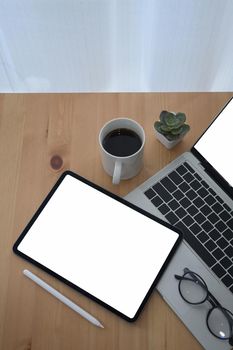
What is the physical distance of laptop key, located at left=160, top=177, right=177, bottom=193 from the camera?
688 mm

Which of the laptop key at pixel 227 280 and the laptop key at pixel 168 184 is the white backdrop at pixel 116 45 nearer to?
the laptop key at pixel 168 184

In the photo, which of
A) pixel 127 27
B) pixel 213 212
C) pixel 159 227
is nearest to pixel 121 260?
pixel 159 227

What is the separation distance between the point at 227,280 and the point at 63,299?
0.29 metres

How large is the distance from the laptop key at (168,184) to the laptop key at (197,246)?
0.23 ft

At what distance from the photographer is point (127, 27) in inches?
34.2

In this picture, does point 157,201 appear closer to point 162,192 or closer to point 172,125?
point 162,192

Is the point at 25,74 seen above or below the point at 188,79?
above

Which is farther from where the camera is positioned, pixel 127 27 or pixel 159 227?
pixel 127 27

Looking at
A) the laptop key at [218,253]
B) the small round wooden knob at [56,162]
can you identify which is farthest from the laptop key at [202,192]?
the small round wooden knob at [56,162]

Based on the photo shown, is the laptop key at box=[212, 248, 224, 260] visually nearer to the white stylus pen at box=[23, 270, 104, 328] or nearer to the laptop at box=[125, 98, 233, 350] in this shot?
the laptop at box=[125, 98, 233, 350]

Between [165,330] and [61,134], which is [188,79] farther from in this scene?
[165,330]

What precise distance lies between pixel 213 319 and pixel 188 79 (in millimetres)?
688

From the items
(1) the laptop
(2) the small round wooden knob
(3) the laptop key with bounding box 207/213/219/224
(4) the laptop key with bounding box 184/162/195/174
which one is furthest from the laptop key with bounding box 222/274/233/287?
(2) the small round wooden knob

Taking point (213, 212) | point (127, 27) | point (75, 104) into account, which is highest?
point (127, 27)
